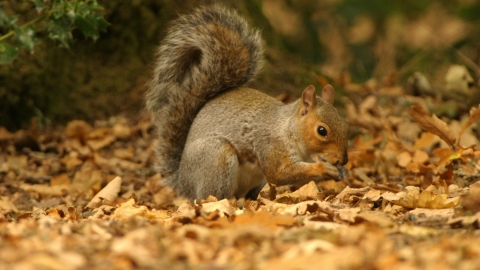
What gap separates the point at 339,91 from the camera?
204 inches

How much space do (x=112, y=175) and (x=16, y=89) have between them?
3.58ft

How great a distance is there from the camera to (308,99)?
3.46m

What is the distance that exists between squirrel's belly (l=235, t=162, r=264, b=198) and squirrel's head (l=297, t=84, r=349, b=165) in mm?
305

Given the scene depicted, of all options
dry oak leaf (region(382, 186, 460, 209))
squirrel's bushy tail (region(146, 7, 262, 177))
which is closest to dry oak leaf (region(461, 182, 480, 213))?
dry oak leaf (region(382, 186, 460, 209))

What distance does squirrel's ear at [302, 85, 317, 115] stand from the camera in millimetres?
3434

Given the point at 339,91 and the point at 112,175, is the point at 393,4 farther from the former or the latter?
the point at 112,175

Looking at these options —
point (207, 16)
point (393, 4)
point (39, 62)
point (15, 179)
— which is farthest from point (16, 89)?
point (393, 4)

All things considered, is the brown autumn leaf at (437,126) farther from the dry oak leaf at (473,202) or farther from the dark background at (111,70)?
the dark background at (111,70)

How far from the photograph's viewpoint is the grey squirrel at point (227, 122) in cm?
342

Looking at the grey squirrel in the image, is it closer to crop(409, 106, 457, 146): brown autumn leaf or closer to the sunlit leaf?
crop(409, 106, 457, 146): brown autumn leaf

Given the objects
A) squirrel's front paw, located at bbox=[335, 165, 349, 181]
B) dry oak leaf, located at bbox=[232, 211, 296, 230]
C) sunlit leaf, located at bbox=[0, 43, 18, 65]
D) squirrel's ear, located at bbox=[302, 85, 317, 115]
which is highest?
sunlit leaf, located at bbox=[0, 43, 18, 65]

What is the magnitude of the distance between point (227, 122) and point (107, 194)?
0.76 metres

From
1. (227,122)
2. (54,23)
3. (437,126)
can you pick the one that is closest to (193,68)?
(227,122)

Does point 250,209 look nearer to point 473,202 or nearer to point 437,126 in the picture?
point 473,202
